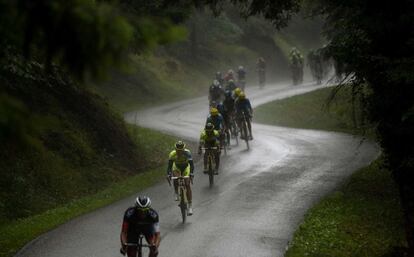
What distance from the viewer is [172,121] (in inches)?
1283

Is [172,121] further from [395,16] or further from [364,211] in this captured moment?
[395,16]

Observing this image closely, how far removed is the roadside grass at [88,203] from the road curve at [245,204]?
0.37 m

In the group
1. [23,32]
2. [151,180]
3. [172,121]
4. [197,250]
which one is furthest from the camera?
[172,121]

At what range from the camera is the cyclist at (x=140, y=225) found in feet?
35.3

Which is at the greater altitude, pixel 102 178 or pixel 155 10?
pixel 155 10

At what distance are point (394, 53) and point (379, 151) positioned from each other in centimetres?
1279

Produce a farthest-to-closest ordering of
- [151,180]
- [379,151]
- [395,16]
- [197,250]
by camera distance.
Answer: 1. [379,151]
2. [151,180]
3. [197,250]
4. [395,16]

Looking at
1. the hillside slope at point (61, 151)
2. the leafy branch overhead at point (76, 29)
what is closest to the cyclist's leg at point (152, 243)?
the hillside slope at point (61, 151)

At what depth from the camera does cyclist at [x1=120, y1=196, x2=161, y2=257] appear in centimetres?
1077

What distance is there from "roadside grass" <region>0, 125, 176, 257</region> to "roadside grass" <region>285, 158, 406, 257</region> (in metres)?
5.80

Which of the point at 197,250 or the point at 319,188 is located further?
the point at 319,188

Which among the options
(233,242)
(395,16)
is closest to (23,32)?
(395,16)

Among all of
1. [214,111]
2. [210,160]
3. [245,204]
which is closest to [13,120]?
[245,204]

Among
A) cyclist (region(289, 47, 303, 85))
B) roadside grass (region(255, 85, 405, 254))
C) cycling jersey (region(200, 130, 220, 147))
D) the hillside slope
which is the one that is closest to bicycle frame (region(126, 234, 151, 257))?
roadside grass (region(255, 85, 405, 254))
